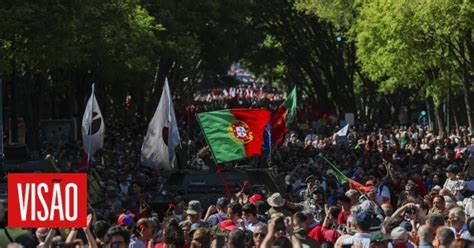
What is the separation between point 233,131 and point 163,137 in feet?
6.45

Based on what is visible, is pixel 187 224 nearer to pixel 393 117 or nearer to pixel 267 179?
pixel 267 179

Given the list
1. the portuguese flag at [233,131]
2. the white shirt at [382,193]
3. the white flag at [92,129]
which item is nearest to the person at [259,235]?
the white shirt at [382,193]

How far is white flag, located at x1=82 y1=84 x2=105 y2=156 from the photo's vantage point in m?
26.0

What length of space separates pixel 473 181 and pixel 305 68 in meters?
52.6

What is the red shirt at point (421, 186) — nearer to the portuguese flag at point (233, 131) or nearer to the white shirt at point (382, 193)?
the white shirt at point (382, 193)

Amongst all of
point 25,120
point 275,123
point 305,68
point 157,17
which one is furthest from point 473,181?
point 305,68

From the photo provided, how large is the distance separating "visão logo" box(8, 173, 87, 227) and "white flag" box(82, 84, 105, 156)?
13713 mm

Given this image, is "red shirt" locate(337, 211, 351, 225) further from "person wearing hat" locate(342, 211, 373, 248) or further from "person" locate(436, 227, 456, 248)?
"person" locate(436, 227, 456, 248)

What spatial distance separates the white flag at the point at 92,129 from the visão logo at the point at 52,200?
13.7 metres

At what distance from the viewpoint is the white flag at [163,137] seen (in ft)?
79.2

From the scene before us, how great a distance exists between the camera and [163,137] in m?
24.3

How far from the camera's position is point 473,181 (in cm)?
2212

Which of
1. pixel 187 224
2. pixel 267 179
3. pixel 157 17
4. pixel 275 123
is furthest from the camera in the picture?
pixel 157 17

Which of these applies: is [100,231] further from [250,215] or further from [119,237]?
[250,215]
